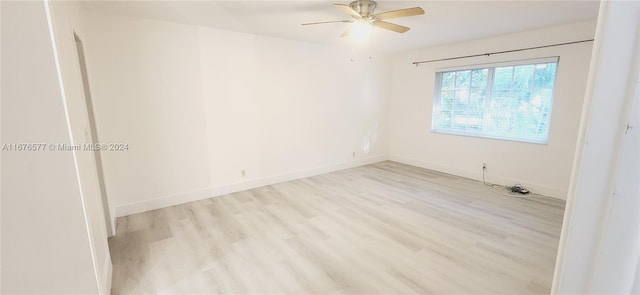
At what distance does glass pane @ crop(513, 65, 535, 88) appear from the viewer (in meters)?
3.74

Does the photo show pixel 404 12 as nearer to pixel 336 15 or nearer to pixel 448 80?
pixel 336 15

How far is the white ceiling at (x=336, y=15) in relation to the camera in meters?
2.64

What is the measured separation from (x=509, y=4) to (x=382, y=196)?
2.52m

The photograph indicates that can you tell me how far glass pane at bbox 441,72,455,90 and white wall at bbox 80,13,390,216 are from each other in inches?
59.8

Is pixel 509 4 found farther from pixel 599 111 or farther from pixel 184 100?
pixel 184 100

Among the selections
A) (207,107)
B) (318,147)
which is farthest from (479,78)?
(207,107)

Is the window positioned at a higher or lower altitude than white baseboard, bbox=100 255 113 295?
higher

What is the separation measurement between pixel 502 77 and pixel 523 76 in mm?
262

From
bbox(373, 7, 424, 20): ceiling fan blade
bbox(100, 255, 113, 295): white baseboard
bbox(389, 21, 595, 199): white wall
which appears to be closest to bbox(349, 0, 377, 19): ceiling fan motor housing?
bbox(373, 7, 424, 20): ceiling fan blade

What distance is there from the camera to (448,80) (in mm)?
4711

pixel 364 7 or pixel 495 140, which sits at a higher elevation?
pixel 364 7

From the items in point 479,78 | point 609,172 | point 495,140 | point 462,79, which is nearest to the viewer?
point 609,172

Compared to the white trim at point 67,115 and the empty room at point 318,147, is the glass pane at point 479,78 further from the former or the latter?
the white trim at point 67,115

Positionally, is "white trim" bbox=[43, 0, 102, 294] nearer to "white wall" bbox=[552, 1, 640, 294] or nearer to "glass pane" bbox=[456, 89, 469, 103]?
"white wall" bbox=[552, 1, 640, 294]
